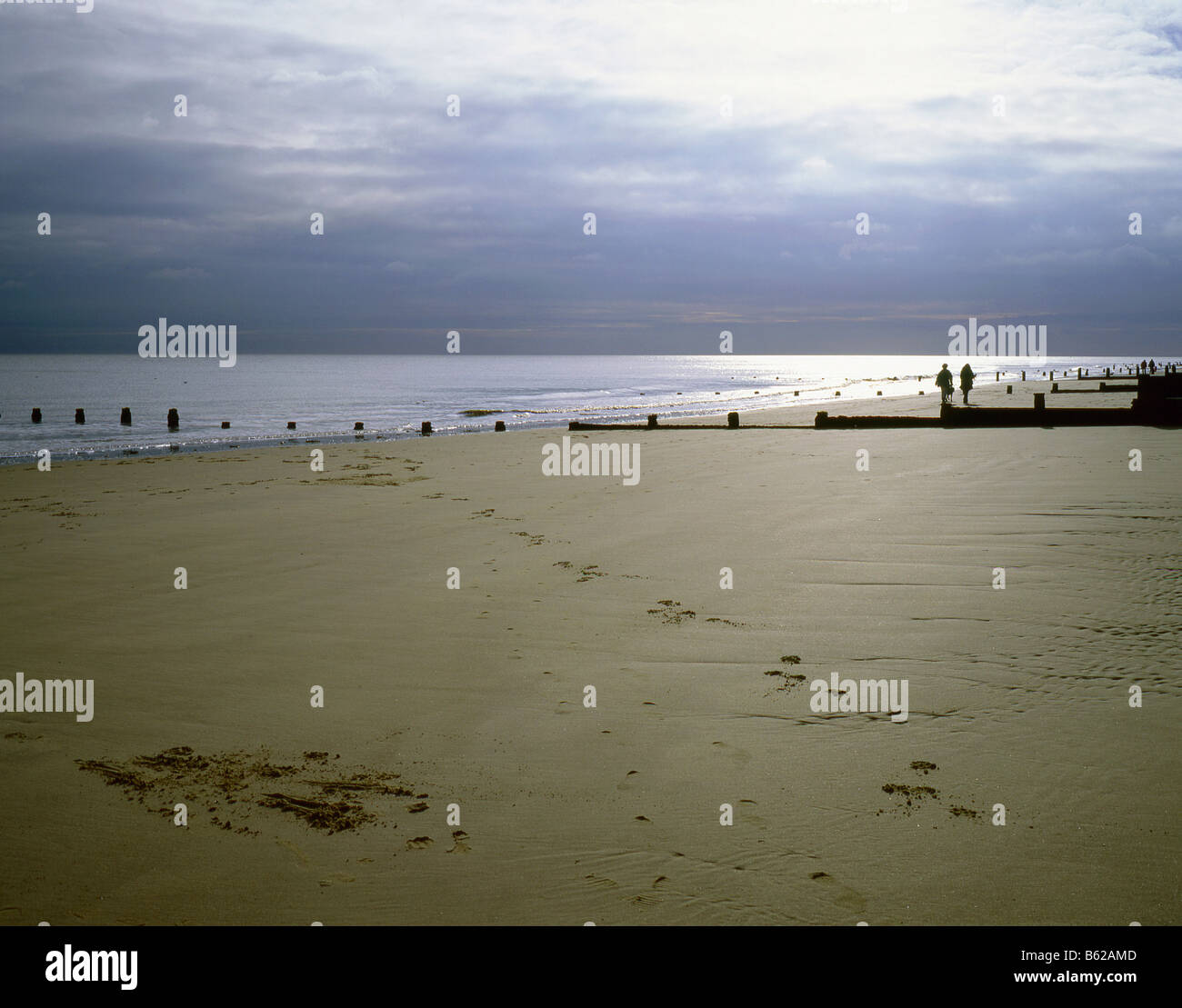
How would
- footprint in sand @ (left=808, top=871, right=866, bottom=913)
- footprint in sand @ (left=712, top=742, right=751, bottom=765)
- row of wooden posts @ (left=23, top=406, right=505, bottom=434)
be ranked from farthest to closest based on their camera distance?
row of wooden posts @ (left=23, top=406, right=505, bottom=434)
footprint in sand @ (left=712, top=742, right=751, bottom=765)
footprint in sand @ (left=808, top=871, right=866, bottom=913)

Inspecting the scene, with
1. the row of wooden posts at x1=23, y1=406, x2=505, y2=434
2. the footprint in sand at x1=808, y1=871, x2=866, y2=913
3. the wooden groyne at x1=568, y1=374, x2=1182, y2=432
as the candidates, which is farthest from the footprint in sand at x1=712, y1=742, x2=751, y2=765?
the row of wooden posts at x1=23, y1=406, x2=505, y2=434

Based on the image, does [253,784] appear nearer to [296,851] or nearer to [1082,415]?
[296,851]

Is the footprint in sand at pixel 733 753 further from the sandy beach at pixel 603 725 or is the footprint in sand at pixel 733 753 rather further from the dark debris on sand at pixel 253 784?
the dark debris on sand at pixel 253 784

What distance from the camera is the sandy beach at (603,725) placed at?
3.68 metres

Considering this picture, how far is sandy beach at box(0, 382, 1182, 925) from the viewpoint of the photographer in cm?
368

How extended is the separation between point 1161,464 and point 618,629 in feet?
43.8

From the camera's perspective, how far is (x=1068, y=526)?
34.0ft

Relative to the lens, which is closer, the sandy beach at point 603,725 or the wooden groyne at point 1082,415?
the sandy beach at point 603,725

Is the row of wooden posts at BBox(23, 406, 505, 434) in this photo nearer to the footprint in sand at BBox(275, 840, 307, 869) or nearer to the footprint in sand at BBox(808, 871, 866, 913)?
the footprint in sand at BBox(275, 840, 307, 869)

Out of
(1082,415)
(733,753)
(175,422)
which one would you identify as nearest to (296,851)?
(733,753)

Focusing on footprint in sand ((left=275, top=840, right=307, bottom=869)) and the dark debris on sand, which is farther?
the dark debris on sand

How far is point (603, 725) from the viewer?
5.23 meters

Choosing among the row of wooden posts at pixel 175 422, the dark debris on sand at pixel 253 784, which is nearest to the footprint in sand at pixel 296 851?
the dark debris on sand at pixel 253 784

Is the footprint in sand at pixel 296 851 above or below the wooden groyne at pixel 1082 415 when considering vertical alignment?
below
